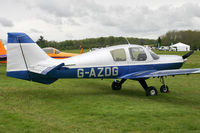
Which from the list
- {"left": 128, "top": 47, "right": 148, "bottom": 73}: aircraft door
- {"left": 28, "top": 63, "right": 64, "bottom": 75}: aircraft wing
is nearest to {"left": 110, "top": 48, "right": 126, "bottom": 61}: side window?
{"left": 128, "top": 47, "right": 148, "bottom": 73}: aircraft door

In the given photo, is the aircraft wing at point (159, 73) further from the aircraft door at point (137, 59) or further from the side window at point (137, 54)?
the side window at point (137, 54)

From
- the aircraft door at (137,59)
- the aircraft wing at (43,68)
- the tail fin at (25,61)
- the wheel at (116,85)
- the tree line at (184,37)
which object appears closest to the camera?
the aircraft wing at (43,68)

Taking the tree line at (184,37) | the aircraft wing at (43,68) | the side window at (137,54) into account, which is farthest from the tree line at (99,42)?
the tree line at (184,37)

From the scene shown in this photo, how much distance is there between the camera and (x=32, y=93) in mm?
8062

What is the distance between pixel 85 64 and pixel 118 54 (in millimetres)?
1408

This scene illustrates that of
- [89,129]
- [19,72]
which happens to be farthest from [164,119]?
[19,72]

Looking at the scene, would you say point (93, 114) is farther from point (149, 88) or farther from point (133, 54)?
point (133, 54)

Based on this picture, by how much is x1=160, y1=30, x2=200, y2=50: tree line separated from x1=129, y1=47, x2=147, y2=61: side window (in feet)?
253

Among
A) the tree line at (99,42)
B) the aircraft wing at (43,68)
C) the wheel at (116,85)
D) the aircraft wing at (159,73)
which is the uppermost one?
the tree line at (99,42)

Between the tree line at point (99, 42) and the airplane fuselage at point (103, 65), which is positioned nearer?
the airplane fuselage at point (103, 65)

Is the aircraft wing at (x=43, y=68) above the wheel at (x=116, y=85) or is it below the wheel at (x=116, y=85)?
above

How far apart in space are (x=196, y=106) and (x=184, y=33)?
90.2m

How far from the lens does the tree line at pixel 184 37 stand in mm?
78906

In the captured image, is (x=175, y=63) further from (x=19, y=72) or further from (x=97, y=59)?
(x=19, y=72)
